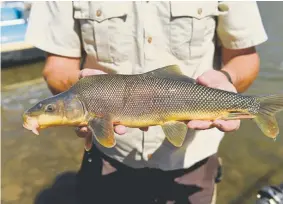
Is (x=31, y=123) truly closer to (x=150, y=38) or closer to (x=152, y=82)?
(x=152, y=82)

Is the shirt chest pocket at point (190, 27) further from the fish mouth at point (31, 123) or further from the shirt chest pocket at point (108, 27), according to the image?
the fish mouth at point (31, 123)

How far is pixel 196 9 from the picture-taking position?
2.29m

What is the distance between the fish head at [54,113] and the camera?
180cm

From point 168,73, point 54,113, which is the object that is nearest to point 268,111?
point 168,73

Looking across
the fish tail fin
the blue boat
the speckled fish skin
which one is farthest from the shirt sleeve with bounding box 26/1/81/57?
the blue boat

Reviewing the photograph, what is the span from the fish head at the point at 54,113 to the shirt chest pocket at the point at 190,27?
0.68 meters

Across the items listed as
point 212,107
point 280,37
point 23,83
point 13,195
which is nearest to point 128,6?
point 212,107

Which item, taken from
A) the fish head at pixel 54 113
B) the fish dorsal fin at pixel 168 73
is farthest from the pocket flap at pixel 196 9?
the fish head at pixel 54 113

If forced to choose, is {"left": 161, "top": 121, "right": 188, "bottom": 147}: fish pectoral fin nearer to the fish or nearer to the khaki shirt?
the fish

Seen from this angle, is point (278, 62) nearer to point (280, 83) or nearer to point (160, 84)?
point (280, 83)

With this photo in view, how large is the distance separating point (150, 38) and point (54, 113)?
68 centimetres

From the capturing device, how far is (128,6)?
2.27 meters

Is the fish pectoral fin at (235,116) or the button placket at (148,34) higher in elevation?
the button placket at (148,34)

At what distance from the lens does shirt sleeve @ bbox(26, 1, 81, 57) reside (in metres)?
2.36
